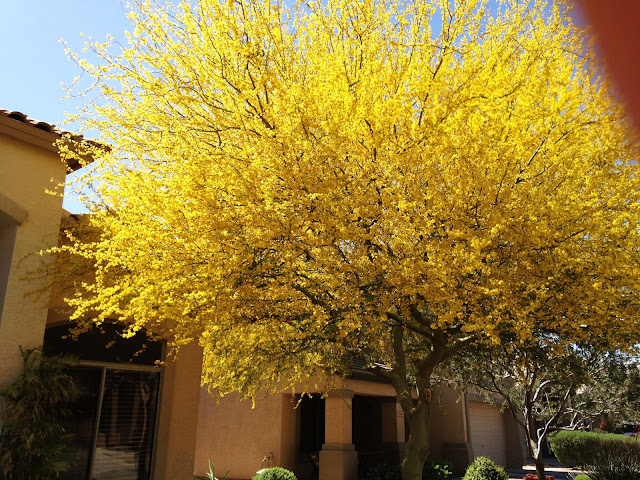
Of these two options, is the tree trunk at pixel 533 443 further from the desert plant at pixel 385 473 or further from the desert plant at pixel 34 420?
the desert plant at pixel 34 420

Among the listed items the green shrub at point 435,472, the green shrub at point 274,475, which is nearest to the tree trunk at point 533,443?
the green shrub at point 435,472

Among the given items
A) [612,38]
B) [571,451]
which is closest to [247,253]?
[612,38]

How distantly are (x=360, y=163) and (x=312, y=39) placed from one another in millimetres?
2572

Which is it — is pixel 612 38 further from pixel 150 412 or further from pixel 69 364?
pixel 150 412

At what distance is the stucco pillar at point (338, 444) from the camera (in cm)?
1559

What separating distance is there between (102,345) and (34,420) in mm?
1974

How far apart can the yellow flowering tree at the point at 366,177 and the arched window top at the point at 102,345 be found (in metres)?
1.35

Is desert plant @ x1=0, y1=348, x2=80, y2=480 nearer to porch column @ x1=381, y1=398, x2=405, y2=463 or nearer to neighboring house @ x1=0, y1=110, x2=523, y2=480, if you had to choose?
neighboring house @ x1=0, y1=110, x2=523, y2=480

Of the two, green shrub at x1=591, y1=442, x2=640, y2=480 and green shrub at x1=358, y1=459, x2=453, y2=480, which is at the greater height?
green shrub at x1=591, y1=442, x2=640, y2=480

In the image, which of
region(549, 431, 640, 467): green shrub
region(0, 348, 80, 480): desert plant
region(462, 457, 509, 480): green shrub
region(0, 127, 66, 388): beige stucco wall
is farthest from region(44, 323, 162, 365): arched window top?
region(549, 431, 640, 467): green shrub

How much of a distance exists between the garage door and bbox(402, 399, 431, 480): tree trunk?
1429 cm

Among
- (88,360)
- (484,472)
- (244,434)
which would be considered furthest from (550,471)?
(88,360)

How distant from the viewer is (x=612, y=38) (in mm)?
1060

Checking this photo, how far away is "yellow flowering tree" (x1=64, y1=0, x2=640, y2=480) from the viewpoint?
21.4 ft
